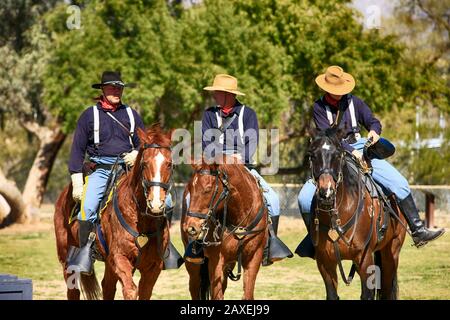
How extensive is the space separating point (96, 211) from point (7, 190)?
68.1ft

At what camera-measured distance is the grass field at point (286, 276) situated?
14.6m

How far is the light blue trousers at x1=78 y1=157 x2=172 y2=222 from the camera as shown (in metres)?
9.80

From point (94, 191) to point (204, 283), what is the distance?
1700mm

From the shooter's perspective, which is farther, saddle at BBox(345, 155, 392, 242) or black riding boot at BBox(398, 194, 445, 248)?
black riding boot at BBox(398, 194, 445, 248)

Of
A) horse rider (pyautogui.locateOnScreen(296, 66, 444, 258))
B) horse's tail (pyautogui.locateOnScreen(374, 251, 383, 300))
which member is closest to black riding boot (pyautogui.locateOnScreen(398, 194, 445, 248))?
horse rider (pyautogui.locateOnScreen(296, 66, 444, 258))

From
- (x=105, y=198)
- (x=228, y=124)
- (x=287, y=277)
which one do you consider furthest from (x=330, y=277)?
(x=287, y=277)

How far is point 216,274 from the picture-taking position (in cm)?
935

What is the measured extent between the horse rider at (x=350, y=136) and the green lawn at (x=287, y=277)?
331 cm

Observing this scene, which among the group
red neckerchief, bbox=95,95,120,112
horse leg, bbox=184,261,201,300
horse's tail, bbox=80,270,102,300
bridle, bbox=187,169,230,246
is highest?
red neckerchief, bbox=95,95,120,112

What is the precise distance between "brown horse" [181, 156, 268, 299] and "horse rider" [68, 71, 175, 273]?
1011mm

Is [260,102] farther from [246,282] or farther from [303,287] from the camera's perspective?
[246,282]

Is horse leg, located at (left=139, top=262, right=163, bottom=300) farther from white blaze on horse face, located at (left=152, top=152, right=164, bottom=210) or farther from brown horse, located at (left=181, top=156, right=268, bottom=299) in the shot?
white blaze on horse face, located at (left=152, top=152, right=164, bottom=210)

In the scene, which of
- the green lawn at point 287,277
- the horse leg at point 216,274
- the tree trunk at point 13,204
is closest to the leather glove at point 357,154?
the horse leg at point 216,274

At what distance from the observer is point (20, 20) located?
1331 inches
